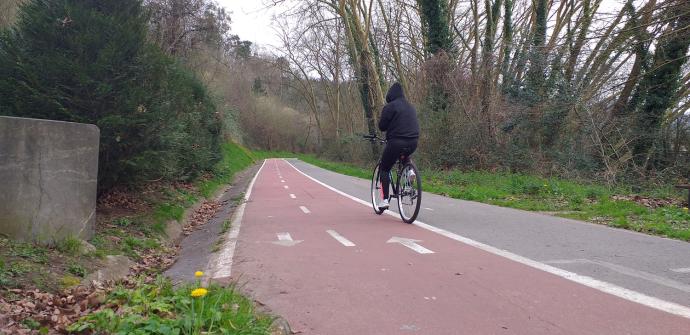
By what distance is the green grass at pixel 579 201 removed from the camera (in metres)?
8.19

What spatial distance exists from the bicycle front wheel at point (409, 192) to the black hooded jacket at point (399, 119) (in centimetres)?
53

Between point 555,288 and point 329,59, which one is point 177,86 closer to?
point 555,288

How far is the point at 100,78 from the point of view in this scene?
24.4 ft

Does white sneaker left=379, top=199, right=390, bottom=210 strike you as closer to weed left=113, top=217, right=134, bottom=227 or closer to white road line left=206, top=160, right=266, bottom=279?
white road line left=206, top=160, right=266, bottom=279

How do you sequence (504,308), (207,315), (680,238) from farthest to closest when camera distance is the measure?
(680,238) < (504,308) < (207,315)

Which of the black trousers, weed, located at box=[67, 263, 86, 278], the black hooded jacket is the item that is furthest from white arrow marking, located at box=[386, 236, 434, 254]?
weed, located at box=[67, 263, 86, 278]

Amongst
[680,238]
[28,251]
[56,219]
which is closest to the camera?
[28,251]

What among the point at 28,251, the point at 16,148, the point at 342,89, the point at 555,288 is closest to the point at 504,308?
the point at 555,288

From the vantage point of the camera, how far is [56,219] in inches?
224

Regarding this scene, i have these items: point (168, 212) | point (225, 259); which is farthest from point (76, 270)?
point (168, 212)

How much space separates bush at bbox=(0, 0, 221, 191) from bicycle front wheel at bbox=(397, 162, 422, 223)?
12.5 ft

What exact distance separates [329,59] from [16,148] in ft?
127

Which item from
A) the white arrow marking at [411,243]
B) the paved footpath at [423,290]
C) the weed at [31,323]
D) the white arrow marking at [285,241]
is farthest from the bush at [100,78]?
the weed at [31,323]

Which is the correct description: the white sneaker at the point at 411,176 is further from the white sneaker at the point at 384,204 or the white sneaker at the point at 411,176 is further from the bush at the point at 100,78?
the bush at the point at 100,78
